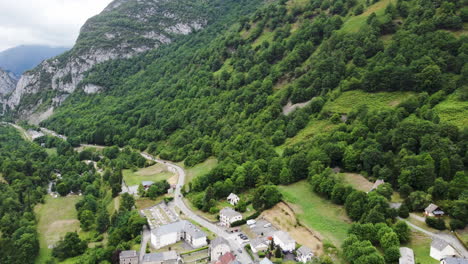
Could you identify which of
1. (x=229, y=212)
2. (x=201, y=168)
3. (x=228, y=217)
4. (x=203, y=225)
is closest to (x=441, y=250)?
(x=228, y=217)

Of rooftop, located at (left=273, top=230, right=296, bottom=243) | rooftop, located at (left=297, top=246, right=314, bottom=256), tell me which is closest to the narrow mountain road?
rooftop, located at (left=297, top=246, right=314, bottom=256)

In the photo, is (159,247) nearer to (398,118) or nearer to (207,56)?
(398,118)

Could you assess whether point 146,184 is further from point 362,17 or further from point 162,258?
point 362,17

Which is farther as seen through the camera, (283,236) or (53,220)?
(53,220)

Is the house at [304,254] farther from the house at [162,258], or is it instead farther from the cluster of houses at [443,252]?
the house at [162,258]

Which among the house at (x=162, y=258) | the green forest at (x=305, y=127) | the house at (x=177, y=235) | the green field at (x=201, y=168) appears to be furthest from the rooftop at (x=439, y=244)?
the green field at (x=201, y=168)

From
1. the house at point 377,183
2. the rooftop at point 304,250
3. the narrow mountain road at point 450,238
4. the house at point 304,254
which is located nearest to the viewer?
the narrow mountain road at point 450,238

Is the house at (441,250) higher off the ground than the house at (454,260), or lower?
lower

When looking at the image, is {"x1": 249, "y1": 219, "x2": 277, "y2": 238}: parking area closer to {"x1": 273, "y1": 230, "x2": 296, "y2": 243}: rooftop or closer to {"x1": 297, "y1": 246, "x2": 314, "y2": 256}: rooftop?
{"x1": 273, "y1": 230, "x2": 296, "y2": 243}: rooftop
